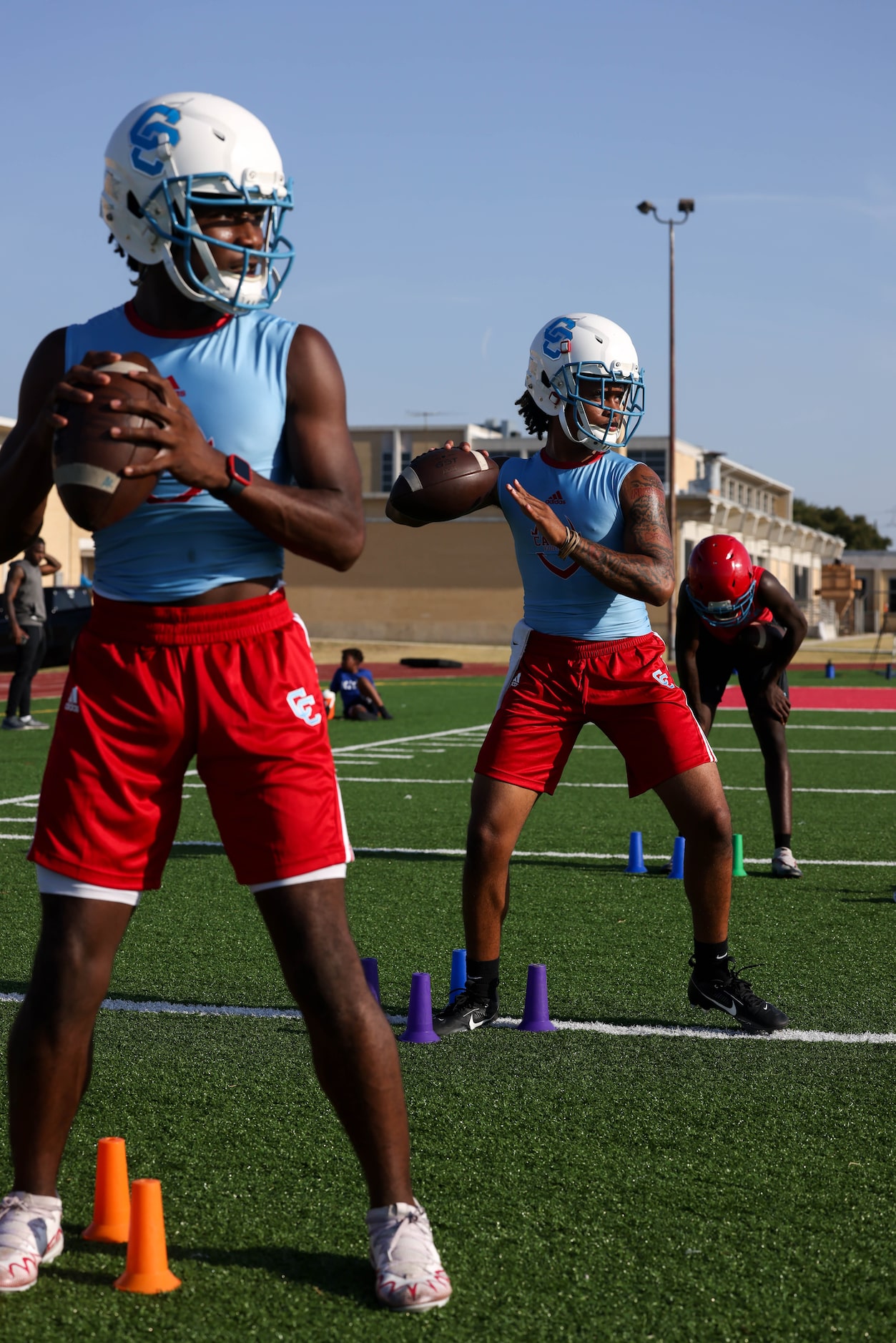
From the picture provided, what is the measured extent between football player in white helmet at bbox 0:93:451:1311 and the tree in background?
124222 millimetres

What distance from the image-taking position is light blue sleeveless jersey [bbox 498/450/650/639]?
520 centimetres

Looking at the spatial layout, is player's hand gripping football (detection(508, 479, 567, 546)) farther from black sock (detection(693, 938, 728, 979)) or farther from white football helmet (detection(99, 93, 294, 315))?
white football helmet (detection(99, 93, 294, 315))

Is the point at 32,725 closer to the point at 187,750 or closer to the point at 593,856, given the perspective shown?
the point at 593,856

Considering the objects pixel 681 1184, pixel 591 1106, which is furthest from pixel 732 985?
pixel 681 1184

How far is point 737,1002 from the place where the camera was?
5012 millimetres

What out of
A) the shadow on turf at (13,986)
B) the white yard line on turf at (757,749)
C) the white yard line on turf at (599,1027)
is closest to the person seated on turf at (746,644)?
the white yard line on turf at (599,1027)

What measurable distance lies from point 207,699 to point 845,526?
126629 millimetres

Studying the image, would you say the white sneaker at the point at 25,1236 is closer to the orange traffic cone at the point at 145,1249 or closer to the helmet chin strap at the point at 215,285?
the orange traffic cone at the point at 145,1249

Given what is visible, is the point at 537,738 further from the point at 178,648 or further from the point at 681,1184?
the point at 178,648

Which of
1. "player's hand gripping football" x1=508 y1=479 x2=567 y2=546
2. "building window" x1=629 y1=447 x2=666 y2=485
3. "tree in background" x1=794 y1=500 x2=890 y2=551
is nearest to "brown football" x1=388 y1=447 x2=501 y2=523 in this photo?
"player's hand gripping football" x1=508 y1=479 x2=567 y2=546

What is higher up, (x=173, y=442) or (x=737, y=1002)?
(x=173, y=442)

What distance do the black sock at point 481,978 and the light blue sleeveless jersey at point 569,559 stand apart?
1179 mm

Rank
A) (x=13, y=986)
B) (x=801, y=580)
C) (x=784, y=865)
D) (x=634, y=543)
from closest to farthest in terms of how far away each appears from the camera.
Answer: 1. (x=634, y=543)
2. (x=13, y=986)
3. (x=784, y=865)
4. (x=801, y=580)

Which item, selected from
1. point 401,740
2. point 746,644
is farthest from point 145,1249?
point 401,740
